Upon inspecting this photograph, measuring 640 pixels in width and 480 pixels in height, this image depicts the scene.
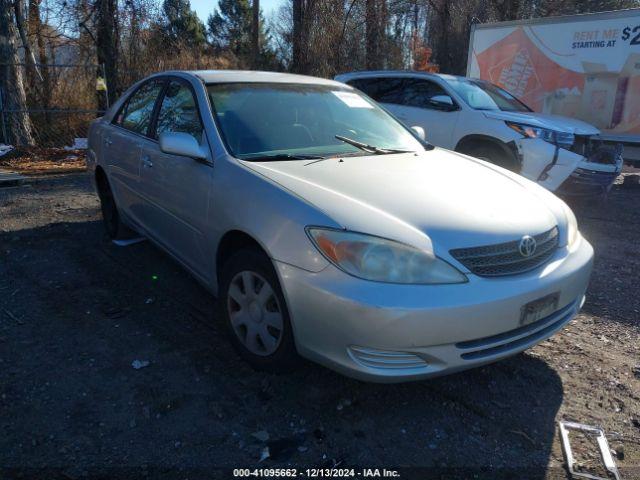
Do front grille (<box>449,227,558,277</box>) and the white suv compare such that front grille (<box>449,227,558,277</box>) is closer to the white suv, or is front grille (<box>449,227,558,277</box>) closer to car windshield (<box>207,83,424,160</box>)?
car windshield (<box>207,83,424,160</box>)

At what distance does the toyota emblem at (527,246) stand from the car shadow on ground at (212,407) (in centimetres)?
82

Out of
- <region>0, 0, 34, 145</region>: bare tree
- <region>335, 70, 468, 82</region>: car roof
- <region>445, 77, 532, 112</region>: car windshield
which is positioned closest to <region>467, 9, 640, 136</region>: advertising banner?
<region>445, 77, 532, 112</region>: car windshield

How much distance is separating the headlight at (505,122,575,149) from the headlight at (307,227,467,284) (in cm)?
501

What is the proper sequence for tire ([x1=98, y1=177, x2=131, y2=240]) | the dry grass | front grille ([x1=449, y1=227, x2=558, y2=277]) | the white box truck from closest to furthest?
front grille ([x1=449, y1=227, x2=558, y2=277]) → tire ([x1=98, y1=177, x2=131, y2=240]) → the white box truck → the dry grass

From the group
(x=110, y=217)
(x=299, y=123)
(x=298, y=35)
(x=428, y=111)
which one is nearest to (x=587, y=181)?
(x=428, y=111)

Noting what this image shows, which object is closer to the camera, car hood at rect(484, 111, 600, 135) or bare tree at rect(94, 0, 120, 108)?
car hood at rect(484, 111, 600, 135)

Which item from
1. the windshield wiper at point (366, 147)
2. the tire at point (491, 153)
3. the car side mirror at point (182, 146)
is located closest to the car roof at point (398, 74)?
the tire at point (491, 153)

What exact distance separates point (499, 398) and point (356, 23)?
17979 millimetres

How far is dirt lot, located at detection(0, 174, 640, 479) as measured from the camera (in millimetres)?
2467

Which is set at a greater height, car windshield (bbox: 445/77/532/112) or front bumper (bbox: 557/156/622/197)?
car windshield (bbox: 445/77/532/112)

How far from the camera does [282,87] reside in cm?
409

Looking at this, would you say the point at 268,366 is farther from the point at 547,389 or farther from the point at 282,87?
the point at 282,87

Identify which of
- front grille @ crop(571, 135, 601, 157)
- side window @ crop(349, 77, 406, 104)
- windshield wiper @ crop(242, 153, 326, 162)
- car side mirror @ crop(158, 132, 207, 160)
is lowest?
front grille @ crop(571, 135, 601, 157)

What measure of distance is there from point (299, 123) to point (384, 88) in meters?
5.11
